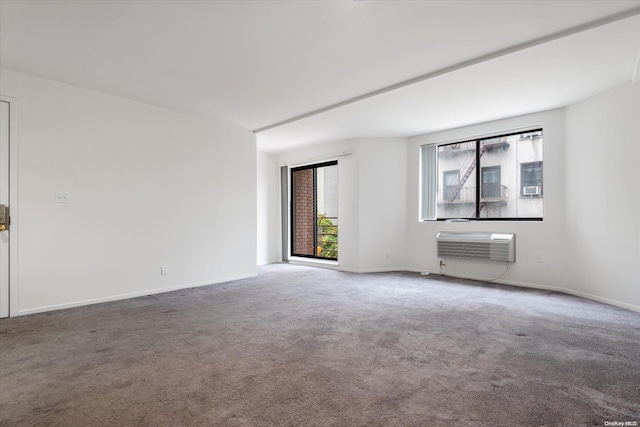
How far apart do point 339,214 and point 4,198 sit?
16.0 ft

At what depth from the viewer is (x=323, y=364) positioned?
2.32 m

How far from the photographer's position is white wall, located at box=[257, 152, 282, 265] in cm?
752

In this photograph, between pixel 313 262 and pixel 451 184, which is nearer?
pixel 451 184

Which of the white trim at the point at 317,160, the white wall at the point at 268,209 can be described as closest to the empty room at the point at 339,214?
the white trim at the point at 317,160

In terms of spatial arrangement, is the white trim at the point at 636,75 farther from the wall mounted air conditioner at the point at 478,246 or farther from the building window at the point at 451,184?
the building window at the point at 451,184

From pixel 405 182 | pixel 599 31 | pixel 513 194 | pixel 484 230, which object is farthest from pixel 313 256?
pixel 599 31

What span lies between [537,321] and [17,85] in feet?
19.1

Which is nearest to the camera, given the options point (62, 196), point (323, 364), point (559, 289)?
point (323, 364)

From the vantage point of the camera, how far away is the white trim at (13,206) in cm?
346

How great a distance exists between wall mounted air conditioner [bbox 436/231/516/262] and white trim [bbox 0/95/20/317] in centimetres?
571

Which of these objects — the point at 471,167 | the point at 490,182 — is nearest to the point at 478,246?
the point at 490,182

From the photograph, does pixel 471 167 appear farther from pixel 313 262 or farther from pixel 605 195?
pixel 313 262

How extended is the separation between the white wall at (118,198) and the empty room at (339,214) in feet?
0.08

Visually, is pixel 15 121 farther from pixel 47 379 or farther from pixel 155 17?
pixel 47 379
